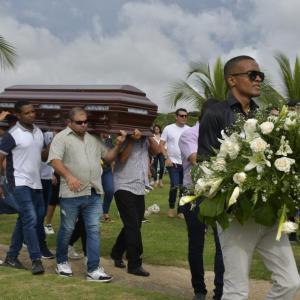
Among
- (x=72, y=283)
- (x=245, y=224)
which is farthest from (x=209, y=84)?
(x=245, y=224)

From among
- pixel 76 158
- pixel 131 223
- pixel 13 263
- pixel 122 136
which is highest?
pixel 122 136

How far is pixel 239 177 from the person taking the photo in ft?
11.8

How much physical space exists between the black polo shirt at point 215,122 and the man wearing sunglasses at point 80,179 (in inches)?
77.8

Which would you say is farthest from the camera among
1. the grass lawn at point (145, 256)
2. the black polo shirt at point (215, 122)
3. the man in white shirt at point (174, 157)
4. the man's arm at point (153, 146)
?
the man in white shirt at point (174, 157)

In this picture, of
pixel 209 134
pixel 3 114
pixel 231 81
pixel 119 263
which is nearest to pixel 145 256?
pixel 119 263

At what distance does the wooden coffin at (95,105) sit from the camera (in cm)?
623

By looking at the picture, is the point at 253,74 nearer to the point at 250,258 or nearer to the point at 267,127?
the point at 267,127

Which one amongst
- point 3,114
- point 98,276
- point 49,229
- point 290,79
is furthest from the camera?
point 290,79

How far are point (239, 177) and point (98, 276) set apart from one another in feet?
10.2

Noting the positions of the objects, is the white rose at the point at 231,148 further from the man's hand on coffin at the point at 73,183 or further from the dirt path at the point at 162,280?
the man's hand on coffin at the point at 73,183

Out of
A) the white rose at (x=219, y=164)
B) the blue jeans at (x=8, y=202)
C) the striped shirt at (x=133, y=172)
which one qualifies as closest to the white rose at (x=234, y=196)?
the white rose at (x=219, y=164)

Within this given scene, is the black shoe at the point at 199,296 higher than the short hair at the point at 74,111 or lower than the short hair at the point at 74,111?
lower

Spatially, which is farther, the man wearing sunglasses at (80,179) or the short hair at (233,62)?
the man wearing sunglasses at (80,179)

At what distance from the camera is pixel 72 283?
5.89 m
